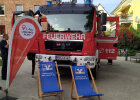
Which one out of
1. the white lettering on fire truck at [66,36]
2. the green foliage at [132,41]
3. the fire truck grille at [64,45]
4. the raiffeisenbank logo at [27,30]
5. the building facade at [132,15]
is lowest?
the green foliage at [132,41]

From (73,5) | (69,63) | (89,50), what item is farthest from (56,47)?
(73,5)

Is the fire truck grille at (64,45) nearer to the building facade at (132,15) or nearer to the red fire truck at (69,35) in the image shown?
the red fire truck at (69,35)

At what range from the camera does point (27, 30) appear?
206 inches

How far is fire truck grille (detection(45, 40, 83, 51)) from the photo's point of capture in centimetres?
712

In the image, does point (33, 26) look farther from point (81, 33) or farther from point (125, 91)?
point (125, 91)

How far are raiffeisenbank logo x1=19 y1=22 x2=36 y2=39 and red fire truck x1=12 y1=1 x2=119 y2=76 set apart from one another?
192 centimetres

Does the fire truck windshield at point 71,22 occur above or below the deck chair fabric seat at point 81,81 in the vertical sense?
above

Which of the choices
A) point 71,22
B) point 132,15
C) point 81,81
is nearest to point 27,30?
point 81,81

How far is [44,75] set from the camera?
5617 millimetres

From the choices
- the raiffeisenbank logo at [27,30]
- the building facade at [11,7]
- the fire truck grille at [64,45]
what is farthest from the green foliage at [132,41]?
the raiffeisenbank logo at [27,30]

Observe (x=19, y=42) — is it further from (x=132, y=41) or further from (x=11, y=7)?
(x=11, y=7)

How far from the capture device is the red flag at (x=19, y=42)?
478cm

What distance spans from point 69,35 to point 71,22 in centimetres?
57

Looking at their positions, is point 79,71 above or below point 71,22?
below
